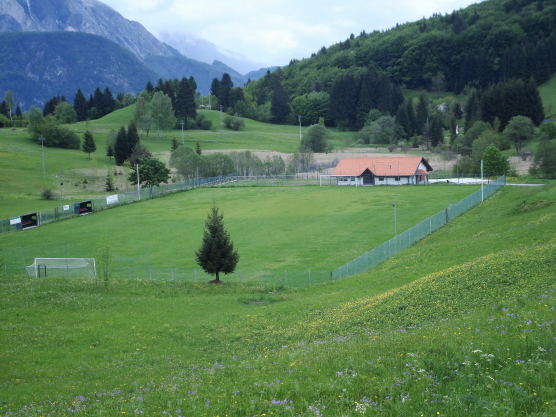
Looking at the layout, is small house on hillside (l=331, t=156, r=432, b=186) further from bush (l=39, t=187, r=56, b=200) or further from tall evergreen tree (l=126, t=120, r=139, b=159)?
tall evergreen tree (l=126, t=120, r=139, b=159)

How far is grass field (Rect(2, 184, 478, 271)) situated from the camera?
44562 millimetres

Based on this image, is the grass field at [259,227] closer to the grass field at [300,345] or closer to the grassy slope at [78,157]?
the grass field at [300,345]

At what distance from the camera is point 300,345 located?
52.9 ft

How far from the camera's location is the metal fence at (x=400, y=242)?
36.1m

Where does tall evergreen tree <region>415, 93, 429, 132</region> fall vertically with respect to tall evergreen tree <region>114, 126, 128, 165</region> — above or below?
above

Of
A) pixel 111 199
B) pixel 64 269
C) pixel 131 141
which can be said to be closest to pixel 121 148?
pixel 131 141

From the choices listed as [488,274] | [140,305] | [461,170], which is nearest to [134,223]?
[140,305]

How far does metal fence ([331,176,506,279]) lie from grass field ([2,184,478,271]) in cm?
292

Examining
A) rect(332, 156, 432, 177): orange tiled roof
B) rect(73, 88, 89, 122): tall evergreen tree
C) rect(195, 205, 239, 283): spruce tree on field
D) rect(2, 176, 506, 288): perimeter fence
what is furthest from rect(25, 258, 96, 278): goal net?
rect(73, 88, 89, 122): tall evergreen tree

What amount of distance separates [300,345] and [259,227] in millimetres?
40733

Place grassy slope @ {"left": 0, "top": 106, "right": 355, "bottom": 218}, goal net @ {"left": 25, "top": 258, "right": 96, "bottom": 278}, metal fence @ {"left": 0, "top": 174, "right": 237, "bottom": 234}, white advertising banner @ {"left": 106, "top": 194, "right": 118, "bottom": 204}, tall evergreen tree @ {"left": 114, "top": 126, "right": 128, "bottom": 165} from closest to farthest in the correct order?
1. goal net @ {"left": 25, "top": 258, "right": 96, "bottom": 278}
2. metal fence @ {"left": 0, "top": 174, "right": 237, "bottom": 234}
3. white advertising banner @ {"left": 106, "top": 194, "right": 118, "bottom": 204}
4. grassy slope @ {"left": 0, "top": 106, "right": 355, "bottom": 218}
5. tall evergreen tree @ {"left": 114, "top": 126, "right": 128, "bottom": 165}

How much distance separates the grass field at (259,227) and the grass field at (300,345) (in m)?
13.2

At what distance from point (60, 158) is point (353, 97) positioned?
11195 cm

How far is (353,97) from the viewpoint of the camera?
192375 millimetres
